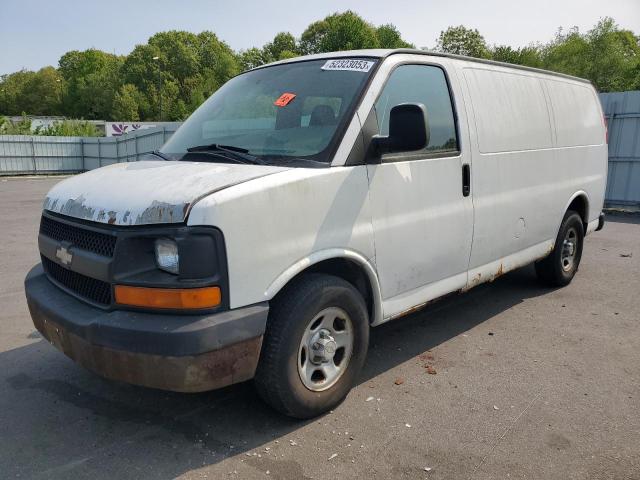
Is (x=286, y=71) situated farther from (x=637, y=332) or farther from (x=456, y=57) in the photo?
(x=637, y=332)

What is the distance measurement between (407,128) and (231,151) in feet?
3.59

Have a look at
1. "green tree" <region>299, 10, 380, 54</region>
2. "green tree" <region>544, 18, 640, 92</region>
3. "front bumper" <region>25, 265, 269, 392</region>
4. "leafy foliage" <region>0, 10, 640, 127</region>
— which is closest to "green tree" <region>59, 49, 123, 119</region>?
"leafy foliage" <region>0, 10, 640, 127</region>

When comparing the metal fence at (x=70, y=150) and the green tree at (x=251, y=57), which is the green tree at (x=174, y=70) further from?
the metal fence at (x=70, y=150)

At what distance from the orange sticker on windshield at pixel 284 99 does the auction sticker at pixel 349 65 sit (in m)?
0.31

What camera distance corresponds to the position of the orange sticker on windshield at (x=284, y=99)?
140 inches

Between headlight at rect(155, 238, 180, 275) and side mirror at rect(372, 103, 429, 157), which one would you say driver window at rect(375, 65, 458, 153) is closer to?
side mirror at rect(372, 103, 429, 157)

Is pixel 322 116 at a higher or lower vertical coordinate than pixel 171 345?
higher

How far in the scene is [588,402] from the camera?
345 cm

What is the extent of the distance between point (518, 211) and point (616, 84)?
50.0 m

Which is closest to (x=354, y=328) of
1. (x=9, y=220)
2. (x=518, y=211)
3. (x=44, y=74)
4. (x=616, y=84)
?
(x=518, y=211)

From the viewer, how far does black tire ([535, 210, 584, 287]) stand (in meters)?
5.68

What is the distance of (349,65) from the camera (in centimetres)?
356

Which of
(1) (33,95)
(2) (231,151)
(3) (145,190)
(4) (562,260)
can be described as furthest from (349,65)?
(1) (33,95)

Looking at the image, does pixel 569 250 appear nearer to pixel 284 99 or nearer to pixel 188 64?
pixel 284 99
